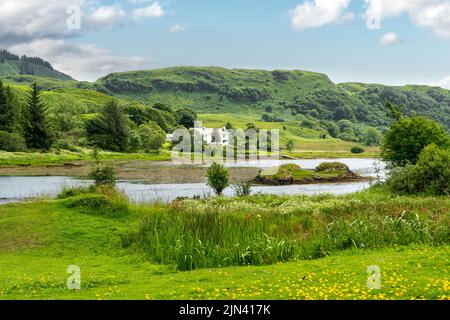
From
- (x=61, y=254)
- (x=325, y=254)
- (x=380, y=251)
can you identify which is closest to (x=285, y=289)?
(x=325, y=254)

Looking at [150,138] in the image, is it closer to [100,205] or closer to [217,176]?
[217,176]

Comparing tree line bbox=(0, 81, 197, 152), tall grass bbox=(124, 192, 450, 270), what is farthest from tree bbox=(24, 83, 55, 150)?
tall grass bbox=(124, 192, 450, 270)

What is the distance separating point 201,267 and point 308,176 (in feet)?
201

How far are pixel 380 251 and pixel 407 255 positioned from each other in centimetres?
172

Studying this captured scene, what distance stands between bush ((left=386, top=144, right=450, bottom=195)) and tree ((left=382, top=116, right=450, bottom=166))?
12.4 m

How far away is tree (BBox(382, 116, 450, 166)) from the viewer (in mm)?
52656

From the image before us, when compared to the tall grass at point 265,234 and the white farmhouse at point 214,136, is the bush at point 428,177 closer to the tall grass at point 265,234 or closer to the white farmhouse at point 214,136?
the tall grass at point 265,234

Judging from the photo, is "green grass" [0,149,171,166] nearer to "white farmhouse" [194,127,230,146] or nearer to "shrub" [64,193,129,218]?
"white farmhouse" [194,127,230,146]

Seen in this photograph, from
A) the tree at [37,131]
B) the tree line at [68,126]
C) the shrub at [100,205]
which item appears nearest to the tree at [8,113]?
the tree line at [68,126]

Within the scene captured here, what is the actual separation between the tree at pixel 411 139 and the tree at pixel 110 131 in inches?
3490

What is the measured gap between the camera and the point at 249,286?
Answer: 13203mm

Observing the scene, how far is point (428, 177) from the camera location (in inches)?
1523

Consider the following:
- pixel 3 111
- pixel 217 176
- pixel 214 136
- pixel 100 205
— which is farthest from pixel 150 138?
pixel 100 205

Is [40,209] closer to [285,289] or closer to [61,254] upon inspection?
[61,254]
